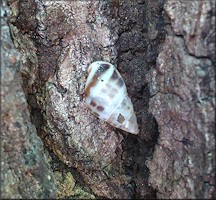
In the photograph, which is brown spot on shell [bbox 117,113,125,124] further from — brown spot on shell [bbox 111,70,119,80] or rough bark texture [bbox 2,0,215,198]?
brown spot on shell [bbox 111,70,119,80]

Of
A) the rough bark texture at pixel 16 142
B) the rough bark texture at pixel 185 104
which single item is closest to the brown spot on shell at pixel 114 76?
the rough bark texture at pixel 185 104

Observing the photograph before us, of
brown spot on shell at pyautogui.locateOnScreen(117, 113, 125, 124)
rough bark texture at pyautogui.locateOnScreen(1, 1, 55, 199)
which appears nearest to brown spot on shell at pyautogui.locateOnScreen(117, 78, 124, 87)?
brown spot on shell at pyautogui.locateOnScreen(117, 113, 125, 124)

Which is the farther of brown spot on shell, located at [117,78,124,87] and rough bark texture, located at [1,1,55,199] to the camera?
brown spot on shell, located at [117,78,124,87]

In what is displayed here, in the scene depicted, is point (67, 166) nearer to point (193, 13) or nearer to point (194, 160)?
point (194, 160)

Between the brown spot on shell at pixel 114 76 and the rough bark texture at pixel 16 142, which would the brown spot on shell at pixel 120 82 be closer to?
the brown spot on shell at pixel 114 76

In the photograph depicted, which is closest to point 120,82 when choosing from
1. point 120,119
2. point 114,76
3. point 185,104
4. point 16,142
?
point 114,76

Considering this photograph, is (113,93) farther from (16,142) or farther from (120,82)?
(16,142)
